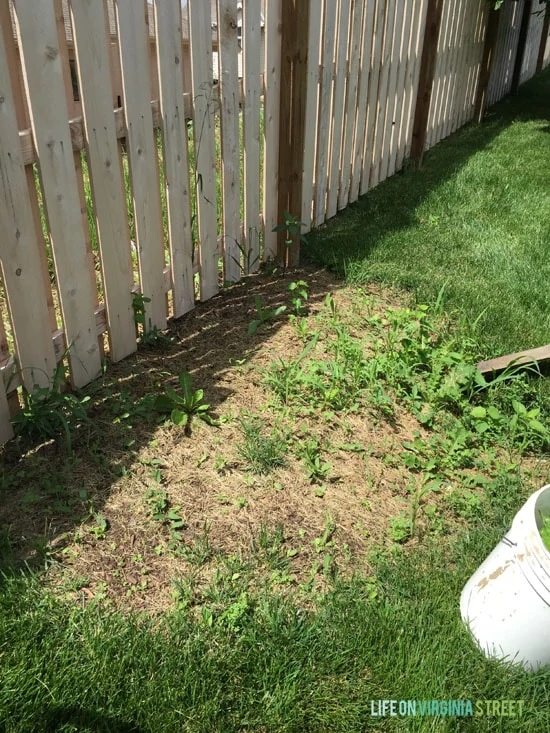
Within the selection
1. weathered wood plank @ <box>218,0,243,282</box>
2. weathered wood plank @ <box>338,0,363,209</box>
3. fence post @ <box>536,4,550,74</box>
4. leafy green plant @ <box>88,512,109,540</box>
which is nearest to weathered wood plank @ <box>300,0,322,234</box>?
weathered wood plank @ <box>338,0,363,209</box>

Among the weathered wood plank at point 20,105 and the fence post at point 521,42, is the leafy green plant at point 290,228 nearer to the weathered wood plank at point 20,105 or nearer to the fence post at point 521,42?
the weathered wood plank at point 20,105

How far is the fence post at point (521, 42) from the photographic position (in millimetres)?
11266

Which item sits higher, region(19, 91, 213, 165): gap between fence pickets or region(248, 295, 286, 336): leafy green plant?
region(19, 91, 213, 165): gap between fence pickets

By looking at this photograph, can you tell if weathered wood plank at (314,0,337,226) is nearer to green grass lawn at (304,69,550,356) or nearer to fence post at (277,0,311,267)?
green grass lawn at (304,69,550,356)

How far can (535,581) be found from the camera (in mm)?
1874

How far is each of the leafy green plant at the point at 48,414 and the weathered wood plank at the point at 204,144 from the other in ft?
4.32

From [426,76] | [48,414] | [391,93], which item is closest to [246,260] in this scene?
[48,414]

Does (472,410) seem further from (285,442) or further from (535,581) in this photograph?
(535,581)

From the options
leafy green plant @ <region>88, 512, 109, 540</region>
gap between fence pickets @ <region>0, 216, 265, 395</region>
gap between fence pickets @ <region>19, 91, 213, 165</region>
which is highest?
gap between fence pickets @ <region>19, 91, 213, 165</region>

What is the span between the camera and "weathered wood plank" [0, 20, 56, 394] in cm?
237

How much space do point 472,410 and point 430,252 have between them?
201cm

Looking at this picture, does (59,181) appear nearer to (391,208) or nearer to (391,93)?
(391,208)

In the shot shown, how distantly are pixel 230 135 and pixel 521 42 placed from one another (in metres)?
10.4

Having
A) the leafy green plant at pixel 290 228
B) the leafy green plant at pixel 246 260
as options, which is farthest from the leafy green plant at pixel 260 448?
the leafy green plant at pixel 290 228
